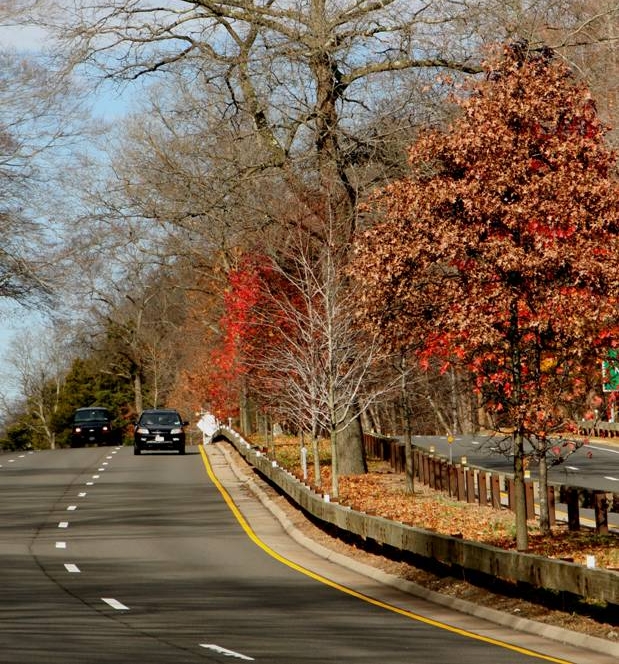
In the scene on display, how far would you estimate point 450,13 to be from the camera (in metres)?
31.1

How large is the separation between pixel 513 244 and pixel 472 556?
400cm

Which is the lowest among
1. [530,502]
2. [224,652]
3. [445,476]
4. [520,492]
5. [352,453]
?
[224,652]

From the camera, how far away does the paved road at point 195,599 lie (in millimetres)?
13766

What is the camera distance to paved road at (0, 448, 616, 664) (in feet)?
45.2

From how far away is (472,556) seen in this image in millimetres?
18578

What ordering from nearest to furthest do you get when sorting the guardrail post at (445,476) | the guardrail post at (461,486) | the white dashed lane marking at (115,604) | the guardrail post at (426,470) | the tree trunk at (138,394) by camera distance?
1. the white dashed lane marking at (115,604)
2. the guardrail post at (461,486)
3. the guardrail post at (445,476)
4. the guardrail post at (426,470)
5. the tree trunk at (138,394)

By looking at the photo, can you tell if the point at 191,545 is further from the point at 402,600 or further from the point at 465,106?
the point at 465,106

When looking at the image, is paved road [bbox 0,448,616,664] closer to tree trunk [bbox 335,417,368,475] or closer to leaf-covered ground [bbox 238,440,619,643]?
leaf-covered ground [bbox 238,440,619,643]

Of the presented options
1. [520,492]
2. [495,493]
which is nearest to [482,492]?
[495,493]

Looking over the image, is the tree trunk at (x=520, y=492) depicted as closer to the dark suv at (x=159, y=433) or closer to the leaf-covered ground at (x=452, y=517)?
the leaf-covered ground at (x=452, y=517)

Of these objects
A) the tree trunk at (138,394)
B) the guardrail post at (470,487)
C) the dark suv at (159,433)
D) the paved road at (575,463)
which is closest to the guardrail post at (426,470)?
the paved road at (575,463)

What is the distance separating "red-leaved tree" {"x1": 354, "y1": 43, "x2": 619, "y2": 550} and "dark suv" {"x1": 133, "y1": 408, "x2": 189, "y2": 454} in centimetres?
3556

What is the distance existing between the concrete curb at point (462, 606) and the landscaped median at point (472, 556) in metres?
0.44

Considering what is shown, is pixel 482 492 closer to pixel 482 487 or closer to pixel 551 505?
pixel 482 487
